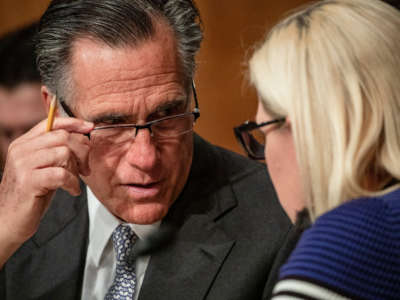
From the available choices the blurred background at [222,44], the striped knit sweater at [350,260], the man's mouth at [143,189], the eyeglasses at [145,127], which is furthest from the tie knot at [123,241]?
the blurred background at [222,44]

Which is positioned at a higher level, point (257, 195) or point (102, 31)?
point (102, 31)

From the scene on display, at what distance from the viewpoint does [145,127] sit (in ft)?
5.19

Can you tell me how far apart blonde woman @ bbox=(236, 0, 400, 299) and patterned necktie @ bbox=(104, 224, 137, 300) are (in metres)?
0.64

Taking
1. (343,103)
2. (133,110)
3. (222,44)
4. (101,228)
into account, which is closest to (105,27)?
(133,110)

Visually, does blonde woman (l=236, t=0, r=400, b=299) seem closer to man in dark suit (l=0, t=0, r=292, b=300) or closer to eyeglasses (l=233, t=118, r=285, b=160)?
eyeglasses (l=233, t=118, r=285, b=160)

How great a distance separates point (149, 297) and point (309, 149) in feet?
2.39

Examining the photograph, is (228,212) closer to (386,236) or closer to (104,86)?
(104,86)

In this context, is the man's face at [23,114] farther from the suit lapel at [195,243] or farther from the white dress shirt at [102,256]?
the suit lapel at [195,243]

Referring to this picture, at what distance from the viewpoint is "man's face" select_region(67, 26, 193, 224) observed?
1570mm

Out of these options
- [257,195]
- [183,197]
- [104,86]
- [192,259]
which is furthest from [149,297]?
[104,86]

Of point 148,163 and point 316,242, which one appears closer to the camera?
point 316,242

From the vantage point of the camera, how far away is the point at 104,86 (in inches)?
61.7

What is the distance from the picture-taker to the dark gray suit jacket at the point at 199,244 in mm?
1601

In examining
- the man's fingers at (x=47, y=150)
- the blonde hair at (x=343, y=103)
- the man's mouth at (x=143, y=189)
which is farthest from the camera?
the man's mouth at (x=143, y=189)
